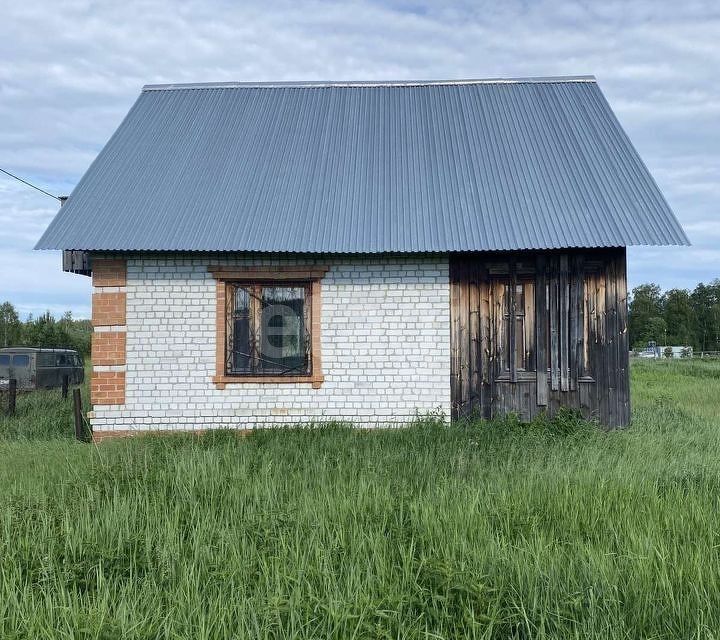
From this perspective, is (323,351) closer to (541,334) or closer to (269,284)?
(269,284)

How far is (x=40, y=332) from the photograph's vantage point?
41.2 metres

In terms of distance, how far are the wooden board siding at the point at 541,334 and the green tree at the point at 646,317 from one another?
7628cm

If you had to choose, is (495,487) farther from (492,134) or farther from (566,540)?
(492,134)

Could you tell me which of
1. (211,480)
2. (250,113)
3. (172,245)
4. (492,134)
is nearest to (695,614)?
(211,480)

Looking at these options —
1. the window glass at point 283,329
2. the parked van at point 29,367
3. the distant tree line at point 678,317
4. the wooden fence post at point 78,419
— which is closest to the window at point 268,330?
the window glass at point 283,329

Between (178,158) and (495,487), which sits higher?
(178,158)

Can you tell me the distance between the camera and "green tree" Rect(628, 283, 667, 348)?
82.5 meters

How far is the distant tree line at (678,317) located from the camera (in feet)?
272

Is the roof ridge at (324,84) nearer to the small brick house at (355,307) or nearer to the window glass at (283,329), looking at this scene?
the small brick house at (355,307)

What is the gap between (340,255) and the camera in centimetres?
1098

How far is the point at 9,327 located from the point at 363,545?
47.0 m

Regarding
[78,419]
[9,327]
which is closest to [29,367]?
[78,419]

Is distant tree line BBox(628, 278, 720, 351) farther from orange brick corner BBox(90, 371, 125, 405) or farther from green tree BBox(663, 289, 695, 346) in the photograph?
orange brick corner BBox(90, 371, 125, 405)

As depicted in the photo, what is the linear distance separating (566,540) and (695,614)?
4.34ft
